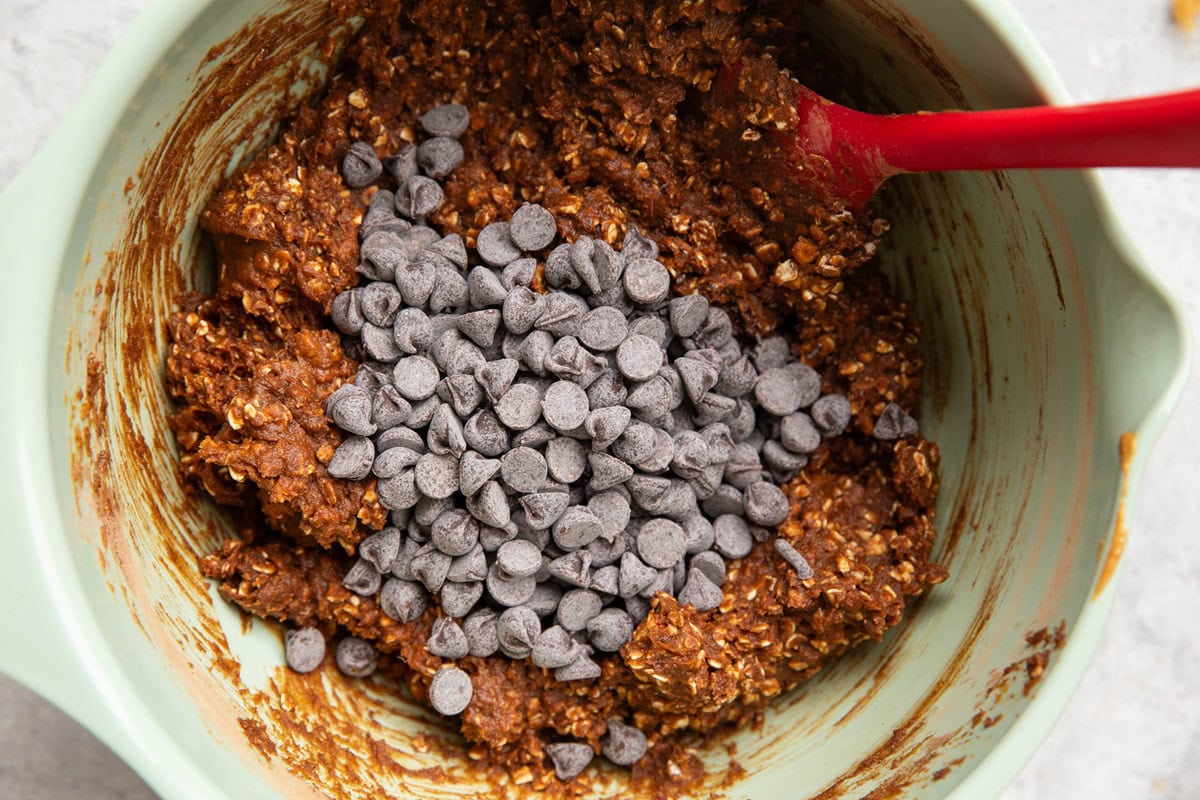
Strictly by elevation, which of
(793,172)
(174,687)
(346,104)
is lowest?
(174,687)

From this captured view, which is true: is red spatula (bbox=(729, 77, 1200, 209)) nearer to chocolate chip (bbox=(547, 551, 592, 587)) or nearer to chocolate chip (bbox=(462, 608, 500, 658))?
chocolate chip (bbox=(547, 551, 592, 587))

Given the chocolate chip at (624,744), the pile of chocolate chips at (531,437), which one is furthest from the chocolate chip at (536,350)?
the chocolate chip at (624,744)

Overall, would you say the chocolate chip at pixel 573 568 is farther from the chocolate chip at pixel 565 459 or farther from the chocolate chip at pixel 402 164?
the chocolate chip at pixel 402 164

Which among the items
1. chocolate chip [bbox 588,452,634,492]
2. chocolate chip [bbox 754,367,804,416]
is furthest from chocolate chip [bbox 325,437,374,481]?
chocolate chip [bbox 754,367,804,416]

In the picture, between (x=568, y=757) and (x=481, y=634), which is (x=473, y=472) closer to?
(x=481, y=634)

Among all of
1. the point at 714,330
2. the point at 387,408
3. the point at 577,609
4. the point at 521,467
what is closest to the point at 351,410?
the point at 387,408

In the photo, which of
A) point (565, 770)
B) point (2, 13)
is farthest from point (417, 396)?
point (2, 13)

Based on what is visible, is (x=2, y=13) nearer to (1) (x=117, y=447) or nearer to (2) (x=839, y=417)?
(1) (x=117, y=447)
